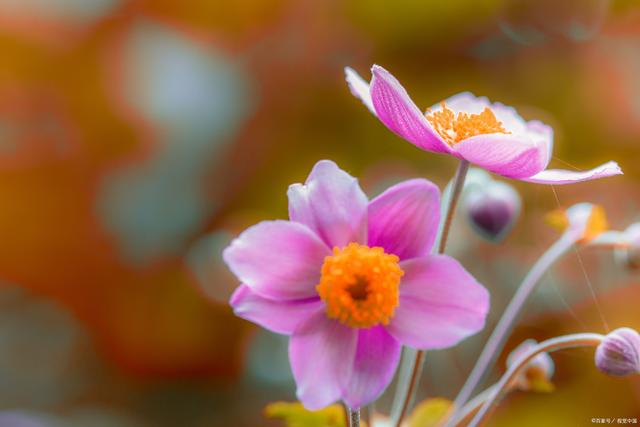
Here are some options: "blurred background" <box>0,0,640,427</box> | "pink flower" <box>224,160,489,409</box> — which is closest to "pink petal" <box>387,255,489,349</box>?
"pink flower" <box>224,160,489,409</box>

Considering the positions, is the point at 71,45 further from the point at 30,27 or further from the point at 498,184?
the point at 498,184

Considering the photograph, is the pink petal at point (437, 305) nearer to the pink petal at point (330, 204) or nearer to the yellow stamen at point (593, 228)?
the pink petal at point (330, 204)

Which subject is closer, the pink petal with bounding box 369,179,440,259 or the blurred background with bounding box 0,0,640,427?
the pink petal with bounding box 369,179,440,259

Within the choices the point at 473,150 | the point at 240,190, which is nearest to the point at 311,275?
the point at 473,150

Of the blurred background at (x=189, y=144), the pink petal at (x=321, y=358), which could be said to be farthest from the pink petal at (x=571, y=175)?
the blurred background at (x=189, y=144)

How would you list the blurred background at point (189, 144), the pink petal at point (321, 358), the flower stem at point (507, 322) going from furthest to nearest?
the blurred background at point (189, 144)
the flower stem at point (507, 322)
the pink petal at point (321, 358)

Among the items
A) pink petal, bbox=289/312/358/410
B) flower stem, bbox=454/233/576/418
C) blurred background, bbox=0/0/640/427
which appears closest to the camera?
pink petal, bbox=289/312/358/410

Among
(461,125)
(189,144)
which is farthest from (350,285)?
(189,144)

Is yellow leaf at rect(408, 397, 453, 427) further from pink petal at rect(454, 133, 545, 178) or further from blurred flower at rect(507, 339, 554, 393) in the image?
pink petal at rect(454, 133, 545, 178)
